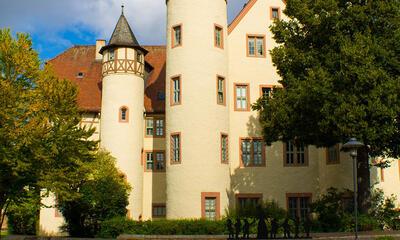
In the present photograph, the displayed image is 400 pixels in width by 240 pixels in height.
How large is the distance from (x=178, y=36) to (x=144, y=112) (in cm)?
764

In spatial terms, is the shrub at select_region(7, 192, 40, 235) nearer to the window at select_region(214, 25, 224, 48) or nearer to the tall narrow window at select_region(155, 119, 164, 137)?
the tall narrow window at select_region(155, 119, 164, 137)

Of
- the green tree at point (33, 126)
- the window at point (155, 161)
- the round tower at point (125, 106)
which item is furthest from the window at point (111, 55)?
the green tree at point (33, 126)

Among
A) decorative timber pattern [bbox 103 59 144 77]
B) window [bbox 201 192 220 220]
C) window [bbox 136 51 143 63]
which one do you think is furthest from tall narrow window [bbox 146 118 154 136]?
window [bbox 201 192 220 220]

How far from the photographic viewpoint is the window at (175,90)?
97.3 ft

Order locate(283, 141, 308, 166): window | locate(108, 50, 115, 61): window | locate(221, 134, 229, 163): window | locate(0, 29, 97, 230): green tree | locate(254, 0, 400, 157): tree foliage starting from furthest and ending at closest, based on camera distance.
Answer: locate(108, 50, 115, 61): window, locate(283, 141, 308, 166): window, locate(221, 134, 229, 163): window, locate(254, 0, 400, 157): tree foliage, locate(0, 29, 97, 230): green tree

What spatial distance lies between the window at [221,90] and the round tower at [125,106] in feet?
24.5

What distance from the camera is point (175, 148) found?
2920cm

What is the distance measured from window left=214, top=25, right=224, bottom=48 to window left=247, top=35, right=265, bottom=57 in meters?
3.25

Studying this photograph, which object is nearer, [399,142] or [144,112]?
[399,142]

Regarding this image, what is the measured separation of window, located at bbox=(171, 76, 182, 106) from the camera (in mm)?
29656

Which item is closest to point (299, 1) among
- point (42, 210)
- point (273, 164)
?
point (273, 164)

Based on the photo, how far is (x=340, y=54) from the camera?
21.9 metres

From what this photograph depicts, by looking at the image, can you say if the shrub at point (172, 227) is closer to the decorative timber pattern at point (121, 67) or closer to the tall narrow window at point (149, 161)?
the tall narrow window at point (149, 161)

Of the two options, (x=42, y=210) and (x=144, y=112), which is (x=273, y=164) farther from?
(x=42, y=210)
